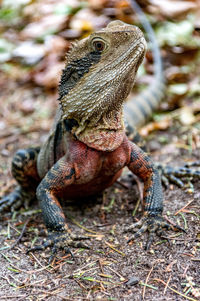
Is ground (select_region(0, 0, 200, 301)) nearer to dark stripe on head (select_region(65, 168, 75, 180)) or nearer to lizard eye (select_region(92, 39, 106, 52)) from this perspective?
dark stripe on head (select_region(65, 168, 75, 180))

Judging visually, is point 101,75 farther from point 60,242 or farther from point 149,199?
point 60,242

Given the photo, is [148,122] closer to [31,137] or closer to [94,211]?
[31,137]

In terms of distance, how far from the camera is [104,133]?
12.2 feet

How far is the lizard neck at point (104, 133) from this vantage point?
3697mm

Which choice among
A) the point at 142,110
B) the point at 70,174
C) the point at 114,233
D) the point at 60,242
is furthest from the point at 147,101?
the point at 60,242

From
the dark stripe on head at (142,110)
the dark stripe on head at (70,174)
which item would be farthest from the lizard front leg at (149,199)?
the dark stripe on head at (142,110)

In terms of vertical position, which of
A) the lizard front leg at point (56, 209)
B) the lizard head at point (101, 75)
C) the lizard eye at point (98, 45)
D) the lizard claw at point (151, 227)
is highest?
the lizard eye at point (98, 45)

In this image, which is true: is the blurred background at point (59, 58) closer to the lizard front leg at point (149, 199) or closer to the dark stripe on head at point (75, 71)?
the lizard front leg at point (149, 199)

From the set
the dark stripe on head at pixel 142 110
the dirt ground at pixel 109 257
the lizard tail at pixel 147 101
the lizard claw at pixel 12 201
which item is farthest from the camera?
the dark stripe on head at pixel 142 110

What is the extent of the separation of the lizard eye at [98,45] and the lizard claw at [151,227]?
1.82 meters

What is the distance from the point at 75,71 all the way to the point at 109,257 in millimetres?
1902

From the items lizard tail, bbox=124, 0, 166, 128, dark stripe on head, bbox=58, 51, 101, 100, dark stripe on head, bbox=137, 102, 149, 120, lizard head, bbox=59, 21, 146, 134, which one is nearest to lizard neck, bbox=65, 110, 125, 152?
lizard head, bbox=59, 21, 146, 134

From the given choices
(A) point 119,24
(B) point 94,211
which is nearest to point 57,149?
(B) point 94,211

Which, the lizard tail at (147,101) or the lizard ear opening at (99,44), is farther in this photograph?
the lizard tail at (147,101)
